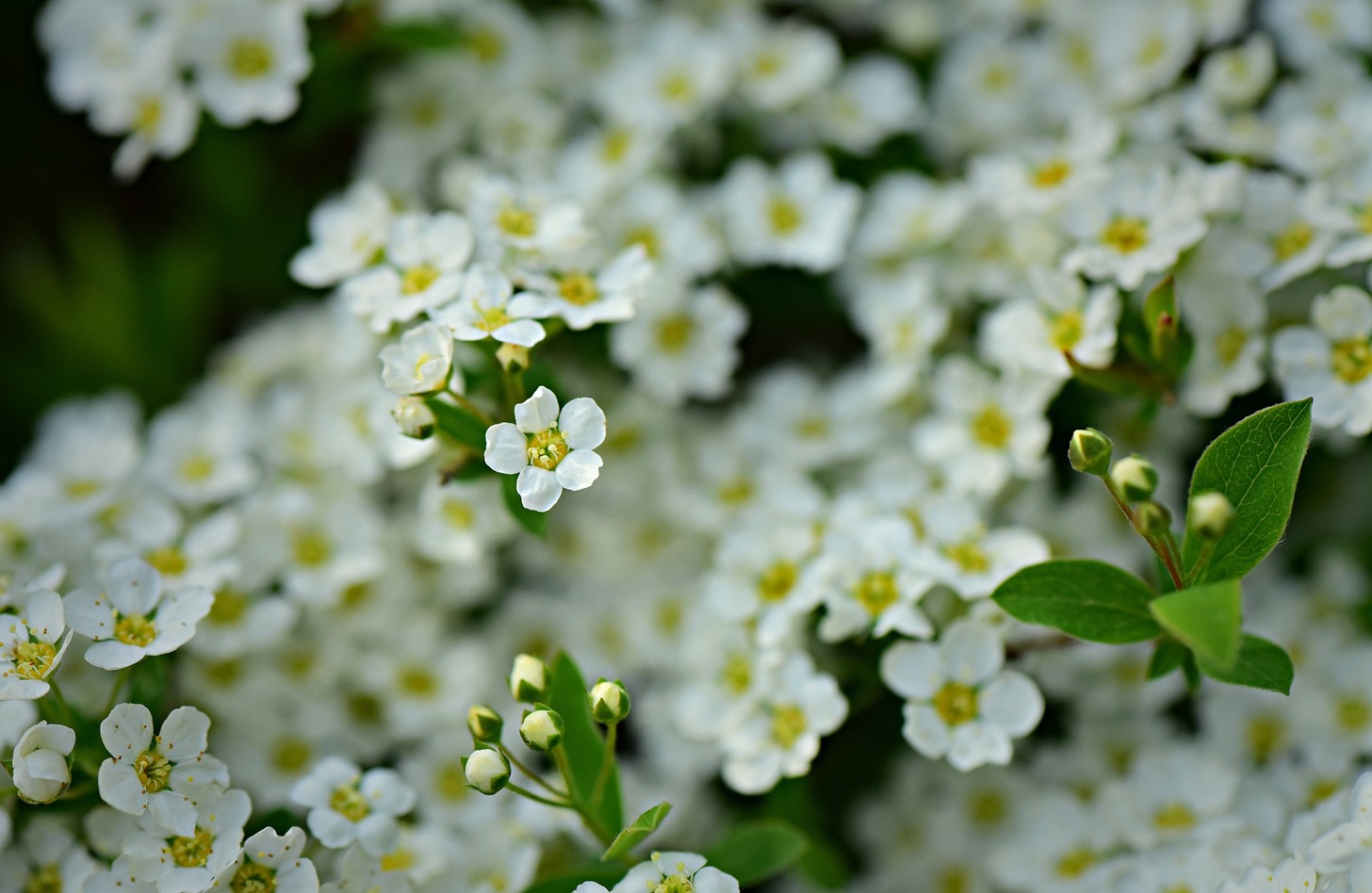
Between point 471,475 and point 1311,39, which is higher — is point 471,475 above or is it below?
below

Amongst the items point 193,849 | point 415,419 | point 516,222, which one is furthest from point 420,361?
point 193,849

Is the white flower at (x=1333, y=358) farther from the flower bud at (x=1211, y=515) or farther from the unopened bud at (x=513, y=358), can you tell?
the unopened bud at (x=513, y=358)

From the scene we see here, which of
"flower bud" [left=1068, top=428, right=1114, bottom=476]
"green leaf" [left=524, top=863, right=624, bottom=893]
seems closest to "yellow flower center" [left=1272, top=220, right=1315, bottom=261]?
"flower bud" [left=1068, top=428, right=1114, bottom=476]

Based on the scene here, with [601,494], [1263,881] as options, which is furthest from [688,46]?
[1263,881]

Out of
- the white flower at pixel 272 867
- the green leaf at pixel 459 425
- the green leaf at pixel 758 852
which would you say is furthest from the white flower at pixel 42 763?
the green leaf at pixel 758 852

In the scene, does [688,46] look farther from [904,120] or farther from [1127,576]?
[1127,576]

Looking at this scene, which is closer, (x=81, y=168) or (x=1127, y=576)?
(x=1127, y=576)
